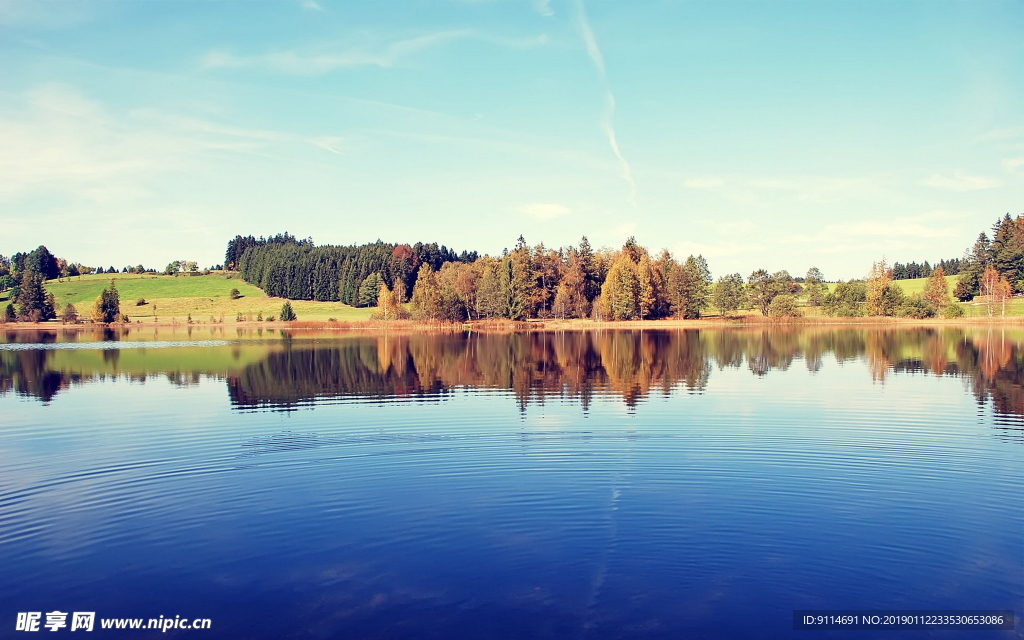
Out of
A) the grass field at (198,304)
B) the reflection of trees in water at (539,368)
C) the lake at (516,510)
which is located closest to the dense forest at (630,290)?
the grass field at (198,304)

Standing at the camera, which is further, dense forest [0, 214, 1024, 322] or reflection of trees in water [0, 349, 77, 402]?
dense forest [0, 214, 1024, 322]

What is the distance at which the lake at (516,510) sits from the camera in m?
11.7

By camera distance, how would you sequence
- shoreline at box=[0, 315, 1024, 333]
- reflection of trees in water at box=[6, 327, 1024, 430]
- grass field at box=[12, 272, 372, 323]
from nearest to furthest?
reflection of trees in water at box=[6, 327, 1024, 430] < shoreline at box=[0, 315, 1024, 333] < grass field at box=[12, 272, 372, 323]

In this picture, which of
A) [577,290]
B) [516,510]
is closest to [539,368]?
[516,510]

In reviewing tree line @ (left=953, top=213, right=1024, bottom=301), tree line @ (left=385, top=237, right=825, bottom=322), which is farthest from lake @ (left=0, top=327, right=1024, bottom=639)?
tree line @ (left=953, top=213, right=1024, bottom=301)

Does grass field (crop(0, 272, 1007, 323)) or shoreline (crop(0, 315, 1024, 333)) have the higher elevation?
grass field (crop(0, 272, 1007, 323))

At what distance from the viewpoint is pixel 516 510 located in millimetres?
16578

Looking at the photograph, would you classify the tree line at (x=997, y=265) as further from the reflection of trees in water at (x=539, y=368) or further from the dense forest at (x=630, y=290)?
the reflection of trees in water at (x=539, y=368)

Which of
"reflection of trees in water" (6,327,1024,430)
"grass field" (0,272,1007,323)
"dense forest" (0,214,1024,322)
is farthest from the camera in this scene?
"grass field" (0,272,1007,323)

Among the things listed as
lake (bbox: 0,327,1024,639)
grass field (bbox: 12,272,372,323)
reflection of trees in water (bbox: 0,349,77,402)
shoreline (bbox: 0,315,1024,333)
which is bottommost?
lake (bbox: 0,327,1024,639)

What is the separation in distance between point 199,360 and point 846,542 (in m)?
59.1

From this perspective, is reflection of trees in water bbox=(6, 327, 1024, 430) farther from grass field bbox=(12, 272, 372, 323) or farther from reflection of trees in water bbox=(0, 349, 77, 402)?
grass field bbox=(12, 272, 372, 323)

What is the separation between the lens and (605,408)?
3183 centimetres

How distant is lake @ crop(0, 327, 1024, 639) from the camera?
11.7m
